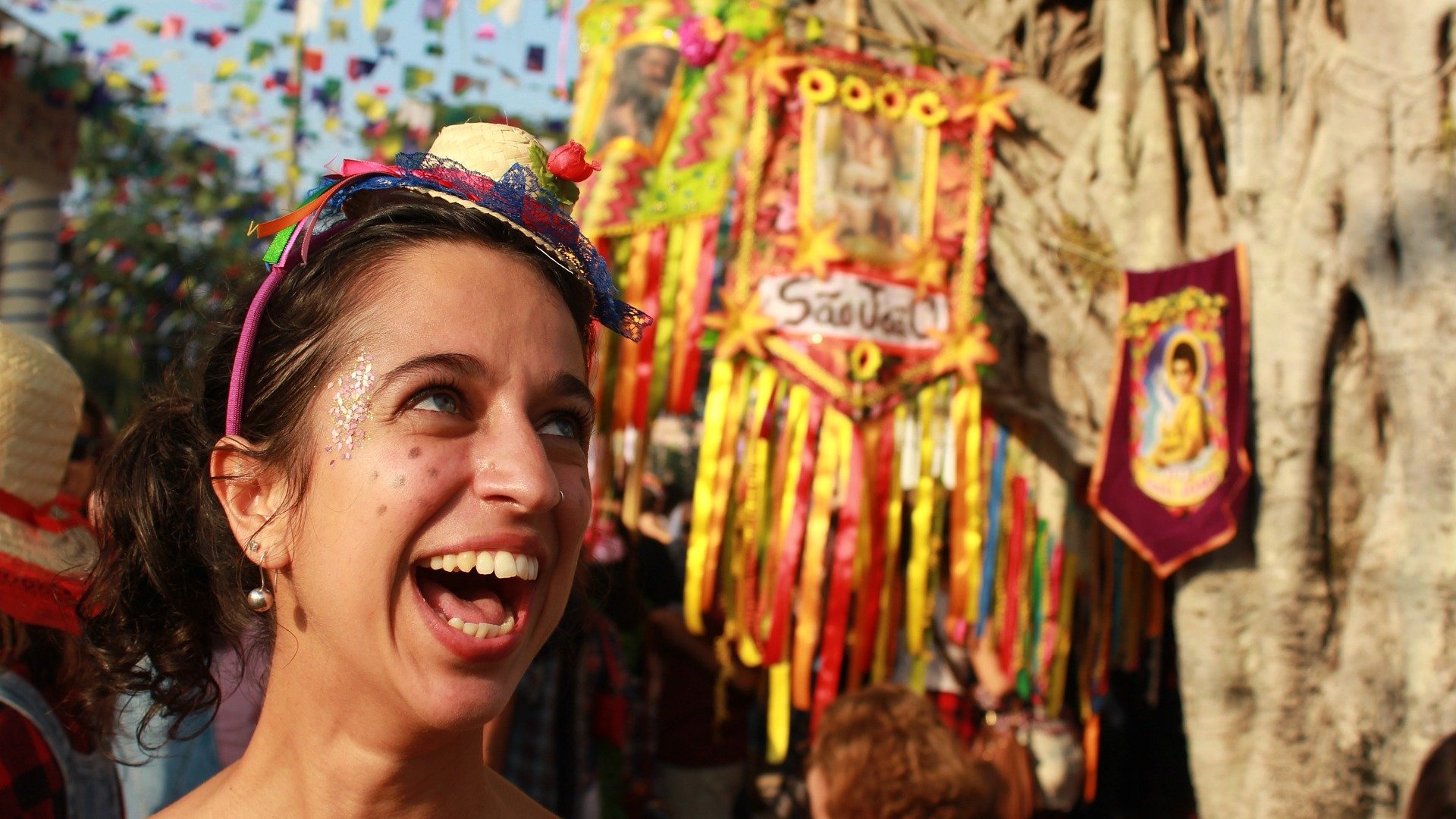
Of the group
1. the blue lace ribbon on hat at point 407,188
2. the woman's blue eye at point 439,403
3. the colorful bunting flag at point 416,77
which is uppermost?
the colorful bunting flag at point 416,77

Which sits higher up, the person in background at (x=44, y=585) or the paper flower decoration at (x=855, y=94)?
the paper flower decoration at (x=855, y=94)

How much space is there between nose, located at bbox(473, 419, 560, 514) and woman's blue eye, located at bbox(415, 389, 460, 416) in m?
0.04

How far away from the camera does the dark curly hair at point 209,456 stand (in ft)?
3.82

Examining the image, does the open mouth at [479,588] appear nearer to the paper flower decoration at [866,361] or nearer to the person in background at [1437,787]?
the person in background at [1437,787]

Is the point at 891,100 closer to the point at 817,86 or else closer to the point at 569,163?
the point at 817,86

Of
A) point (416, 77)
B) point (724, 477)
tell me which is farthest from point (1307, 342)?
point (416, 77)

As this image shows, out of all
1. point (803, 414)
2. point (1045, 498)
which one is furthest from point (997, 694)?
point (803, 414)

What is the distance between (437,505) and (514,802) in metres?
0.46

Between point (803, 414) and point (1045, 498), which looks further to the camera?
point (1045, 498)

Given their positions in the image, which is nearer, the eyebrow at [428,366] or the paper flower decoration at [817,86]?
the eyebrow at [428,366]

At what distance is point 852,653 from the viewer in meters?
3.96

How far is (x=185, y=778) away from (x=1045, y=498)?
10.6ft

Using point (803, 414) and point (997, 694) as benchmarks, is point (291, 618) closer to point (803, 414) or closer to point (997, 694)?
point (803, 414)

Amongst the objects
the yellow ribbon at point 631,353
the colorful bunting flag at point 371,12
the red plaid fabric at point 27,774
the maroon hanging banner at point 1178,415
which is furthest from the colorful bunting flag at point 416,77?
the red plaid fabric at point 27,774
